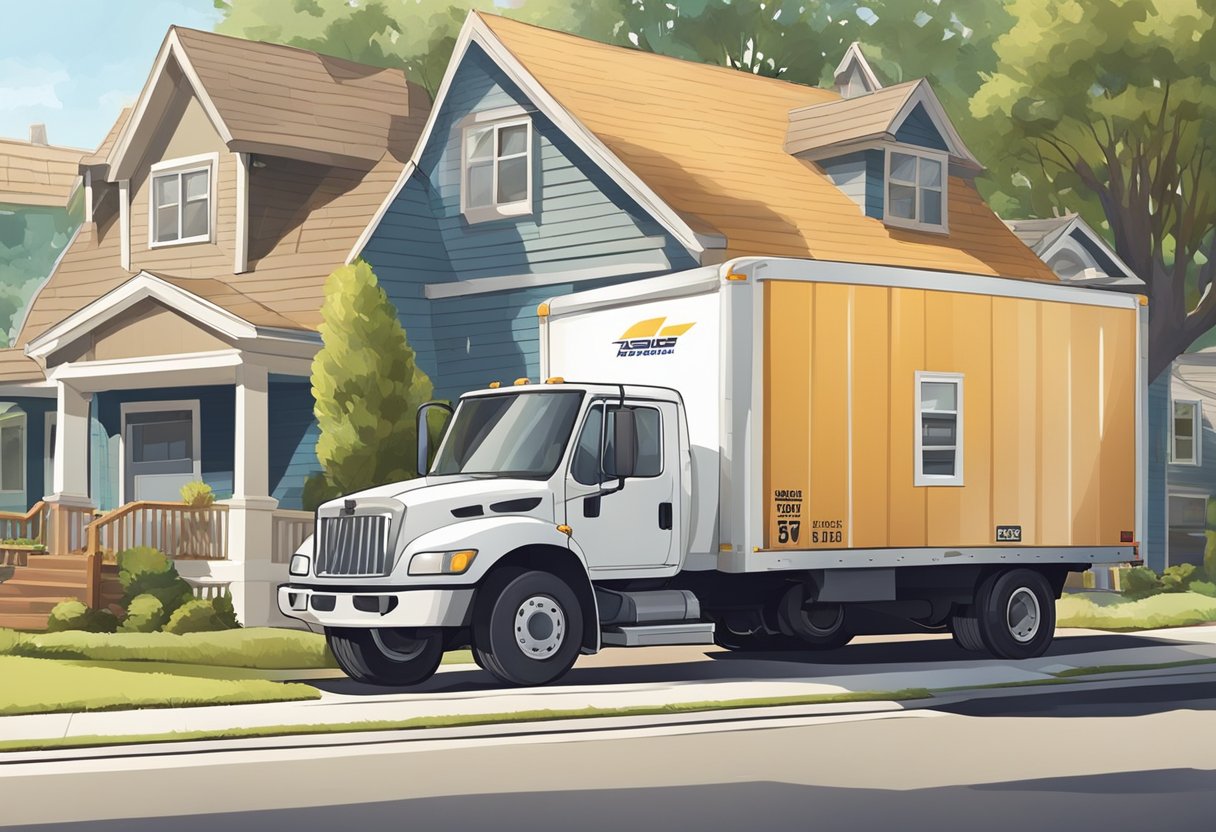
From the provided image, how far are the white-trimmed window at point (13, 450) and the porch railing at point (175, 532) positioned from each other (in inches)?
440

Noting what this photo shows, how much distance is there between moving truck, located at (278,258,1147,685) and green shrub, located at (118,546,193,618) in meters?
6.70

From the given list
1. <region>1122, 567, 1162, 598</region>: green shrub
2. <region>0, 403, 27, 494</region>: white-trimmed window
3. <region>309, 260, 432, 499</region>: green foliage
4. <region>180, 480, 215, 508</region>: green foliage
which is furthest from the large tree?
<region>0, 403, 27, 494</region>: white-trimmed window

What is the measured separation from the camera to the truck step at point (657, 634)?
16.4m

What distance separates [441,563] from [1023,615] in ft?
24.2

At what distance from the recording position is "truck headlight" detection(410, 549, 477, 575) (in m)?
15.3

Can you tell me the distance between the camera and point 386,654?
55.6ft

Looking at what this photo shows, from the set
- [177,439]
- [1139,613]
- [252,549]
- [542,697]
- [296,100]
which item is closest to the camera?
[542,697]

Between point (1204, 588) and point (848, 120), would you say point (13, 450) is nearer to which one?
point (848, 120)

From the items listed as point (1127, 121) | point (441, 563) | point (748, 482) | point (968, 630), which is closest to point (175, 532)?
point (441, 563)

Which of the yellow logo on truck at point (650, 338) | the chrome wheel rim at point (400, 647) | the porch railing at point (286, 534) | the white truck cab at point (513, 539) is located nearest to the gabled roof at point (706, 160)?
the porch railing at point (286, 534)

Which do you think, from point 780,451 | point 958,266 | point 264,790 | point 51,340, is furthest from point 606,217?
point 264,790

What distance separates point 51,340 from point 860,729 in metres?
17.5

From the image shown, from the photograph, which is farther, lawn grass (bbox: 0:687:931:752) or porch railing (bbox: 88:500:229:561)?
porch railing (bbox: 88:500:229:561)

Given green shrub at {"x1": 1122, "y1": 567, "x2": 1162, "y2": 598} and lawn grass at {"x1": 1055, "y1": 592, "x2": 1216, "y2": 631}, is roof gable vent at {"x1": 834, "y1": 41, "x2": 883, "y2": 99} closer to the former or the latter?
green shrub at {"x1": 1122, "y1": 567, "x2": 1162, "y2": 598}
